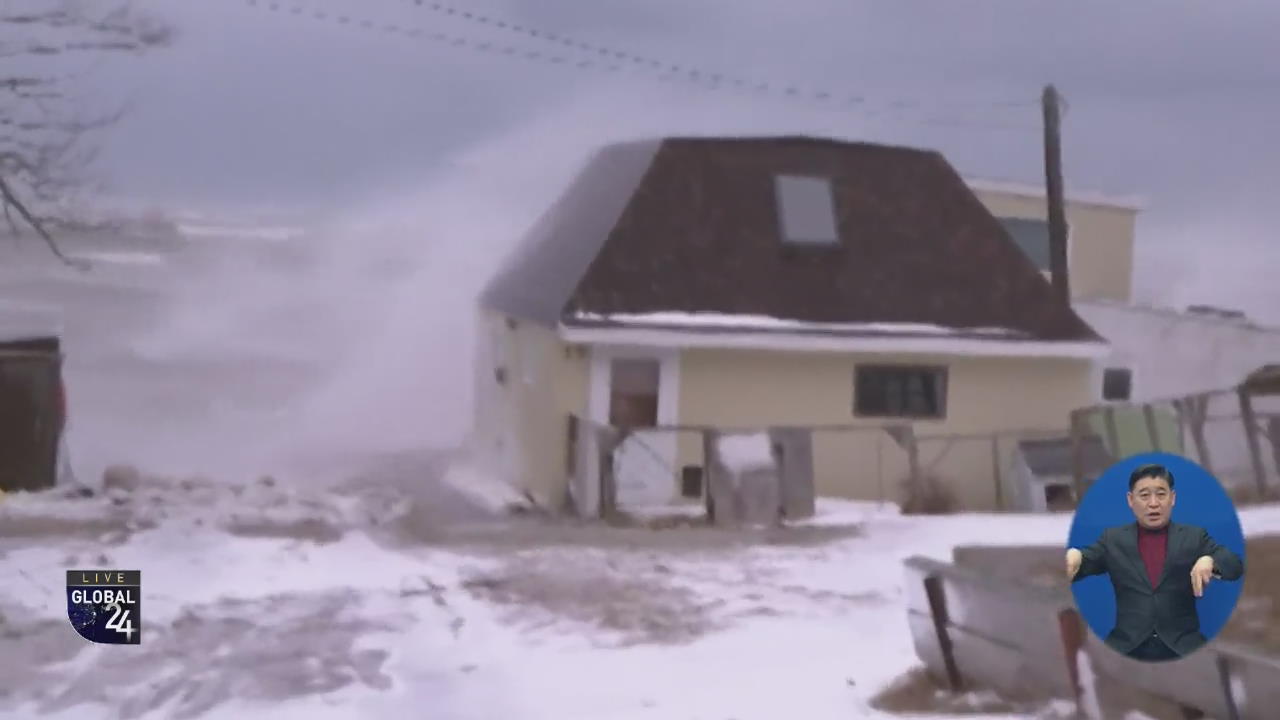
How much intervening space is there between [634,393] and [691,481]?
87cm

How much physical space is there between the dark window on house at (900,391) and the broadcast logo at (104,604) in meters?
6.59

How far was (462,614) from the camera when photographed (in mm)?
5266

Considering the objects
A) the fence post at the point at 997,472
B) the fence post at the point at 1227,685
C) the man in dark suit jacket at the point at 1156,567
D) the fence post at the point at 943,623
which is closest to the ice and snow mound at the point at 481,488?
the fence post at the point at 997,472

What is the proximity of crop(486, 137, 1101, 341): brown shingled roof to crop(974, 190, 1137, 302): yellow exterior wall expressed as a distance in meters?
1.93

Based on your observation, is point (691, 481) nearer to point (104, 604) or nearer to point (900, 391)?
point (900, 391)

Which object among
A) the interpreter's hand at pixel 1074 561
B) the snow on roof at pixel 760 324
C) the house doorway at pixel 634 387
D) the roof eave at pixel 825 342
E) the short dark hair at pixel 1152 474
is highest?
the short dark hair at pixel 1152 474

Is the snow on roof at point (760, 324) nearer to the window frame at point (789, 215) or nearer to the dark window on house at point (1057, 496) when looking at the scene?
the window frame at point (789, 215)

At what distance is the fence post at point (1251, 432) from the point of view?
7570 mm

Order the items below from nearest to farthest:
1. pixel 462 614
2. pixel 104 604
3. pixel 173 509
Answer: pixel 104 604 → pixel 462 614 → pixel 173 509

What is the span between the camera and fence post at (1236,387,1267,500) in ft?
24.8

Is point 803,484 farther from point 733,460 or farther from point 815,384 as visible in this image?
point 815,384

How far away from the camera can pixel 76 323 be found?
22.5ft

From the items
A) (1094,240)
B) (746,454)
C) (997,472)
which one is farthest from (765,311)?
(1094,240)

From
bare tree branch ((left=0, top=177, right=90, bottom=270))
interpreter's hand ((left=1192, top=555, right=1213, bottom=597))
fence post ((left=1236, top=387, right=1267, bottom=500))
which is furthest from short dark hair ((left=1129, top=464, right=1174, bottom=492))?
fence post ((left=1236, top=387, right=1267, bottom=500))
